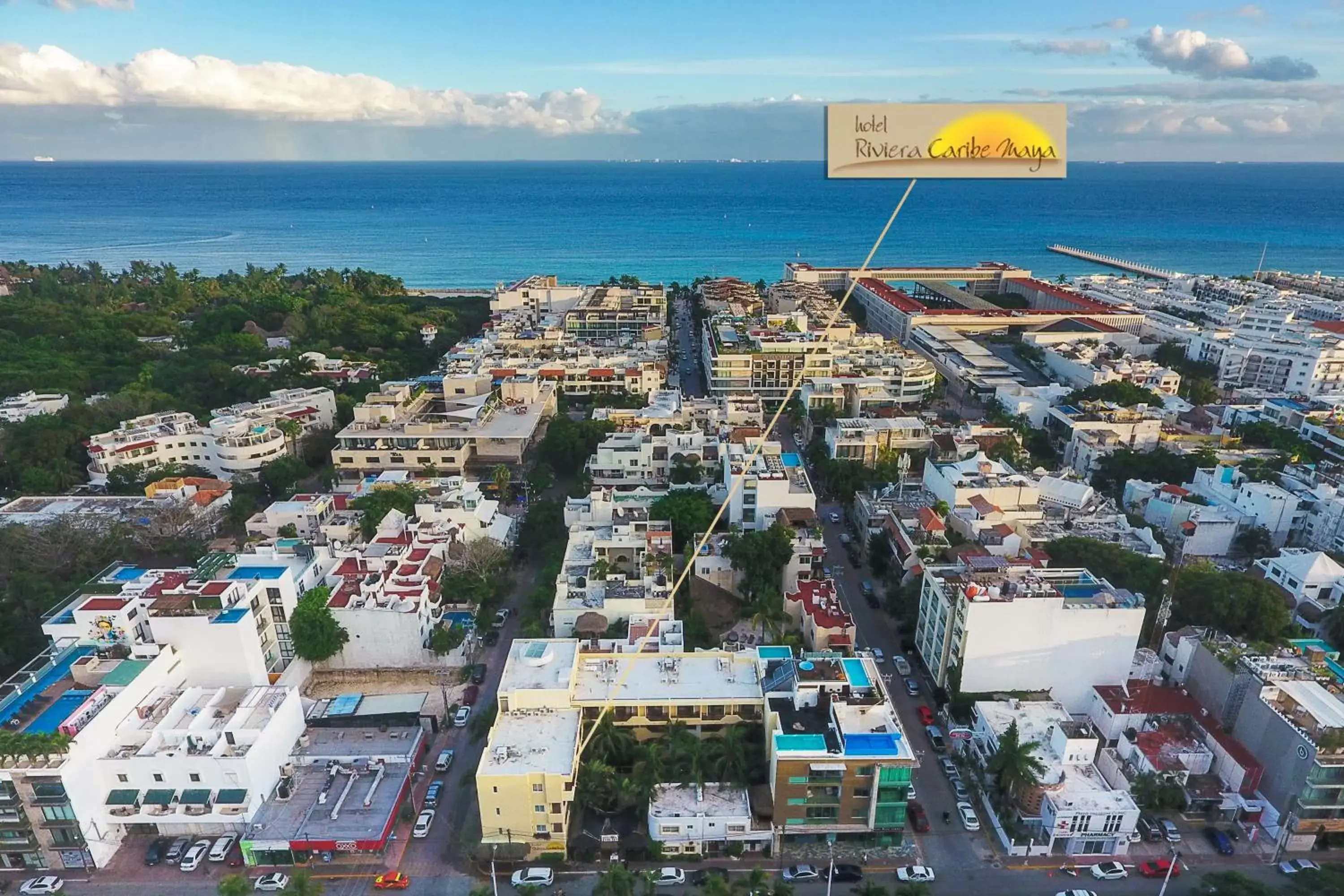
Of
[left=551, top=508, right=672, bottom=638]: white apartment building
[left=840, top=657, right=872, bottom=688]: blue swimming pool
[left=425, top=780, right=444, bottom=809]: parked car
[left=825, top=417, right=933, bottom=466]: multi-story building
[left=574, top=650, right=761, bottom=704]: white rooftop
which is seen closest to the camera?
[left=425, top=780, right=444, bottom=809]: parked car

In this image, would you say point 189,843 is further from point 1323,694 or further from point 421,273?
point 421,273

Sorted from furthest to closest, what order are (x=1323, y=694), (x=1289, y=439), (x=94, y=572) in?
(x=1289, y=439) → (x=94, y=572) → (x=1323, y=694)

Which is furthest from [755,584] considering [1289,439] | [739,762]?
[1289,439]

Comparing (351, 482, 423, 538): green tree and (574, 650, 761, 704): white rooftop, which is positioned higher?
(351, 482, 423, 538): green tree

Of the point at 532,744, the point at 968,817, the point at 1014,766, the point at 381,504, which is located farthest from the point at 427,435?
the point at 1014,766

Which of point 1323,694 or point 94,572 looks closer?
point 1323,694

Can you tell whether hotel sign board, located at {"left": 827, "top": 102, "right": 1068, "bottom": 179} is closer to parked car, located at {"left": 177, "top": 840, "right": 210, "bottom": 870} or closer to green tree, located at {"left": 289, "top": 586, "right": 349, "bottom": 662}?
parked car, located at {"left": 177, "top": 840, "right": 210, "bottom": 870}

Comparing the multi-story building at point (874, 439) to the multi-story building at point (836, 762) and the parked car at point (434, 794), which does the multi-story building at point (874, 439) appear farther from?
the parked car at point (434, 794)

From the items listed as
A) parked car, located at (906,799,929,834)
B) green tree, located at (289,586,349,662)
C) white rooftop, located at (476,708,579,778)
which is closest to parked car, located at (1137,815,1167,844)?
parked car, located at (906,799,929,834)
